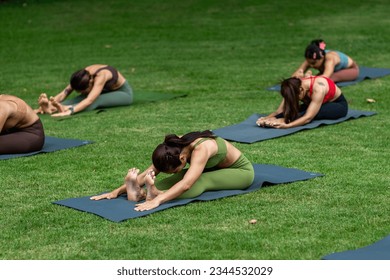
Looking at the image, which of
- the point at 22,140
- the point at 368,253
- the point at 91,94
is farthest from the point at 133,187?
the point at 91,94

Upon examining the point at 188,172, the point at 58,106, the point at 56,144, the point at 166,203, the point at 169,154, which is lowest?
the point at 58,106

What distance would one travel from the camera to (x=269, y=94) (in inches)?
492

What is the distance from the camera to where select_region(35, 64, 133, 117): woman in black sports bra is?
1140 cm

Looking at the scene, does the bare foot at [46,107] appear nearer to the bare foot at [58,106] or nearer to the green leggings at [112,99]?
the bare foot at [58,106]

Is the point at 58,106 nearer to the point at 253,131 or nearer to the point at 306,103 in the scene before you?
the point at 253,131

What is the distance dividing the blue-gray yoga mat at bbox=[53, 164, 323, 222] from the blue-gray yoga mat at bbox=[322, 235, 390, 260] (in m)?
1.67

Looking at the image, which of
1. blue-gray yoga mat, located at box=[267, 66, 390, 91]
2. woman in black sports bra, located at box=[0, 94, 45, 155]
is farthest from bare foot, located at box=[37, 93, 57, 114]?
blue-gray yoga mat, located at box=[267, 66, 390, 91]

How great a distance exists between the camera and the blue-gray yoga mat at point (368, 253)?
5592 millimetres

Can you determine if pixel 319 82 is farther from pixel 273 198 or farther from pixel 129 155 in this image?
pixel 273 198

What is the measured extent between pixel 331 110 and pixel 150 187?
3.96m

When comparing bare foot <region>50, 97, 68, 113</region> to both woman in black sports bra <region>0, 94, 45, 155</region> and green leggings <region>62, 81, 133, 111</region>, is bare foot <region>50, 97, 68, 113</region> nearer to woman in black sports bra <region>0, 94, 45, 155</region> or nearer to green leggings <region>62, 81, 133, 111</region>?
green leggings <region>62, 81, 133, 111</region>

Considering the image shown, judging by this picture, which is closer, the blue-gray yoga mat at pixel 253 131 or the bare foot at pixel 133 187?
the bare foot at pixel 133 187

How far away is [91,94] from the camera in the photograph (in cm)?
1153

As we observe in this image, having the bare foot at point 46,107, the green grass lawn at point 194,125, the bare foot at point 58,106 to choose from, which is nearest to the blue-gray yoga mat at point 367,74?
the green grass lawn at point 194,125
